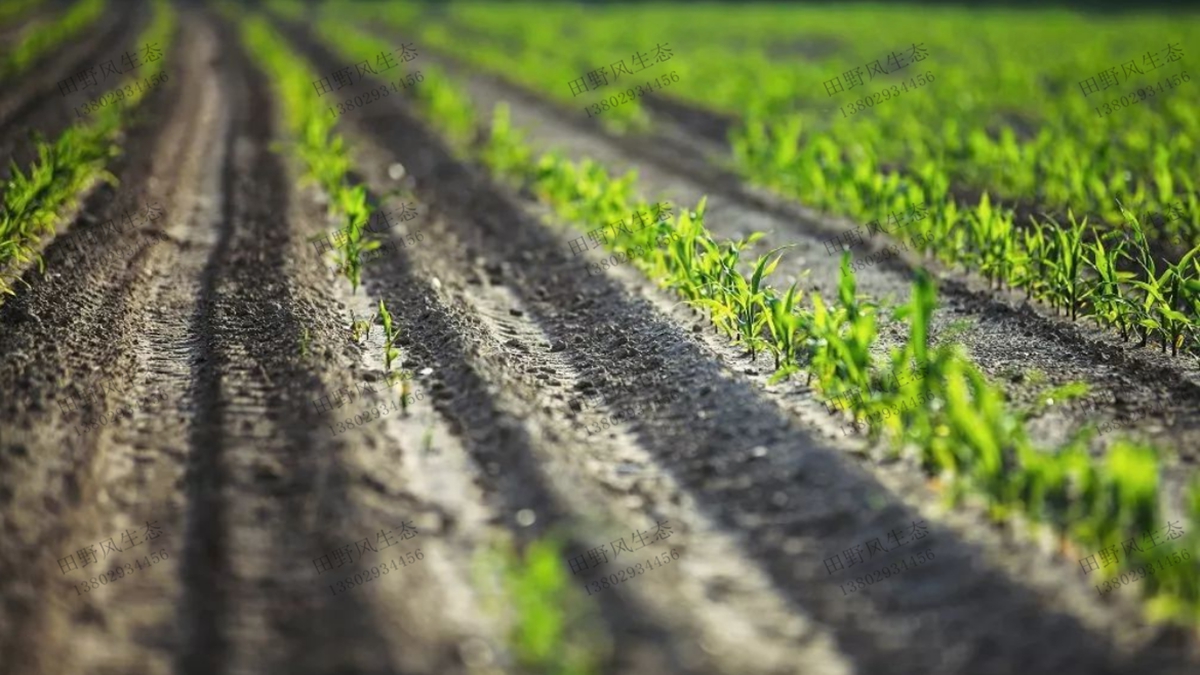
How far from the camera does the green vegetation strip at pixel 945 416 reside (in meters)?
Result: 3.29

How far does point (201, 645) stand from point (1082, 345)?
447 centimetres

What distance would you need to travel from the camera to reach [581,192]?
8094 millimetres

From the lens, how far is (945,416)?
4.21 m

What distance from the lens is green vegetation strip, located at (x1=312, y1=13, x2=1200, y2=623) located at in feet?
10.8

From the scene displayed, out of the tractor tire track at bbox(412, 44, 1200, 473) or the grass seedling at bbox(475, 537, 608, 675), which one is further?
the tractor tire track at bbox(412, 44, 1200, 473)

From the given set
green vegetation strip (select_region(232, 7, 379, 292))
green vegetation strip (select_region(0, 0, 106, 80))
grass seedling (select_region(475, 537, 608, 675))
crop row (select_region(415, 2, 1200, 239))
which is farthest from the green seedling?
green vegetation strip (select_region(0, 0, 106, 80))

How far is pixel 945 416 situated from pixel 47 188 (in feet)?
A: 20.4

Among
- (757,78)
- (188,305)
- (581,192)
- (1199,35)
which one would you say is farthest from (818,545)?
(1199,35)

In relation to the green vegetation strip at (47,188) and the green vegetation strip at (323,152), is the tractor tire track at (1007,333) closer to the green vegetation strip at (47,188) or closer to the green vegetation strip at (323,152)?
the green vegetation strip at (323,152)

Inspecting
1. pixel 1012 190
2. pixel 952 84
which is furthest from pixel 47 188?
pixel 952 84

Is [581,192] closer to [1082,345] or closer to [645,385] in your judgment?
[645,385]

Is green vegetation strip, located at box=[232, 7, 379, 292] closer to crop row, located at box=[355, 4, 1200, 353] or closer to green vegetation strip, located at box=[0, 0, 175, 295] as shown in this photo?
green vegetation strip, located at box=[0, 0, 175, 295]

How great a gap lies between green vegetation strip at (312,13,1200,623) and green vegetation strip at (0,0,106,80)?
1147 centimetres

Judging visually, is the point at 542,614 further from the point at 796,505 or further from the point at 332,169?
the point at 332,169
